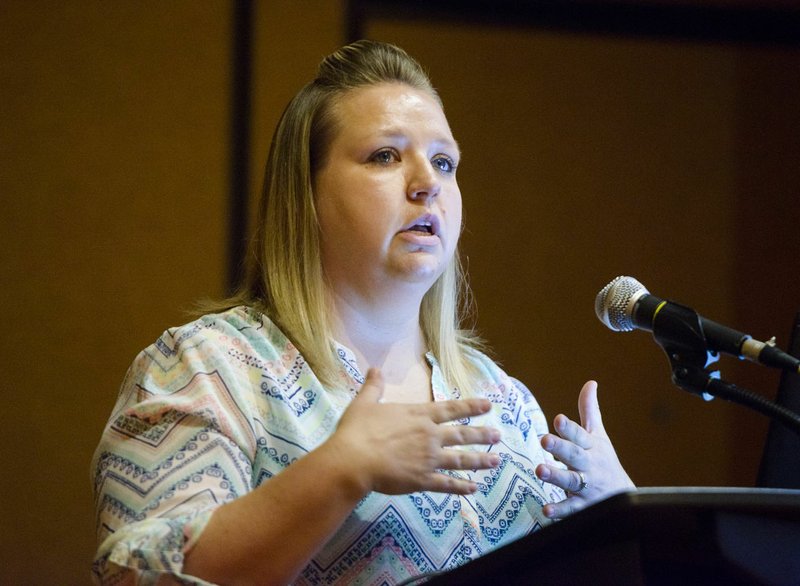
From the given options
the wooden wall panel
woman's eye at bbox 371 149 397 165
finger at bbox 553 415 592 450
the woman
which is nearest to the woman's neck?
the woman

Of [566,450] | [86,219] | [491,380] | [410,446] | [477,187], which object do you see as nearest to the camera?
[410,446]

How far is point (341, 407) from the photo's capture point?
5.49ft

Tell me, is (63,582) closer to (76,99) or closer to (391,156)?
(76,99)

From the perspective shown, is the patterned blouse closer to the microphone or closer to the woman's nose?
the woman's nose

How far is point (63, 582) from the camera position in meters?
3.16

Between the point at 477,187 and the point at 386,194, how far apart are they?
6.50 ft

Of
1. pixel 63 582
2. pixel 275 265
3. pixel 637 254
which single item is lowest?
pixel 63 582

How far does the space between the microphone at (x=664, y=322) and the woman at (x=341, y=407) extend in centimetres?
25

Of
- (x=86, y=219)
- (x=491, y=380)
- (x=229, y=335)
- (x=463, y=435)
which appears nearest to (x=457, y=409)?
(x=463, y=435)

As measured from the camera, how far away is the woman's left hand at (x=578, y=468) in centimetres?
162

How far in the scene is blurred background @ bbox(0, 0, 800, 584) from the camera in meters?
3.22

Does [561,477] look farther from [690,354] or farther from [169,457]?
[169,457]

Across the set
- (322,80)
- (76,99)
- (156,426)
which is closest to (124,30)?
(76,99)

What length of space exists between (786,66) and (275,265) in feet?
9.12
